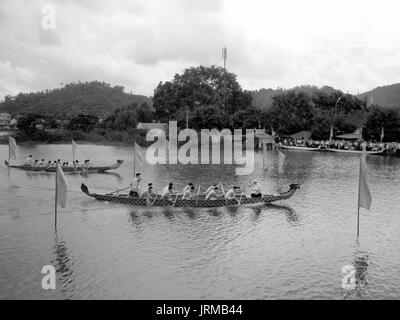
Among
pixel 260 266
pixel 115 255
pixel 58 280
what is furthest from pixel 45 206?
pixel 260 266

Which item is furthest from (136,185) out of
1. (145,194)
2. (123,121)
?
(123,121)

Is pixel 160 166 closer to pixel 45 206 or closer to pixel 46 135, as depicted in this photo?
pixel 45 206

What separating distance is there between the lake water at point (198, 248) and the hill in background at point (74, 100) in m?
117

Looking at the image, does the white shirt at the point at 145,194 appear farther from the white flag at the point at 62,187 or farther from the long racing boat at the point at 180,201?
the white flag at the point at 62,187

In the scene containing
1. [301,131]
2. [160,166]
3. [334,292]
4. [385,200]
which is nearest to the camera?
[334,292]

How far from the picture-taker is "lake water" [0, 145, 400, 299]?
13406 millimetres

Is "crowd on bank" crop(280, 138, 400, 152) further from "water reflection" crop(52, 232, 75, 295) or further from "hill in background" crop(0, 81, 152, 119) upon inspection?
"hill in background" crop(0, 81, 152, 119)

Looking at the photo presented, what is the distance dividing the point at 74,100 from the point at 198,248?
154484mm

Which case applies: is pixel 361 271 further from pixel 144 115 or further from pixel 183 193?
pixel 144 115

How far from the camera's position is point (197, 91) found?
90.8 metres

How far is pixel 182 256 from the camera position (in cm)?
1600

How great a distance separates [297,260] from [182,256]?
14.1 ft

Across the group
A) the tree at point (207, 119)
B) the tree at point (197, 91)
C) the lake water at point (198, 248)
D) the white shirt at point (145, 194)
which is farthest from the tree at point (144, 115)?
the white shirt at point (145, 194)

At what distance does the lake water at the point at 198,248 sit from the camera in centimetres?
1341
